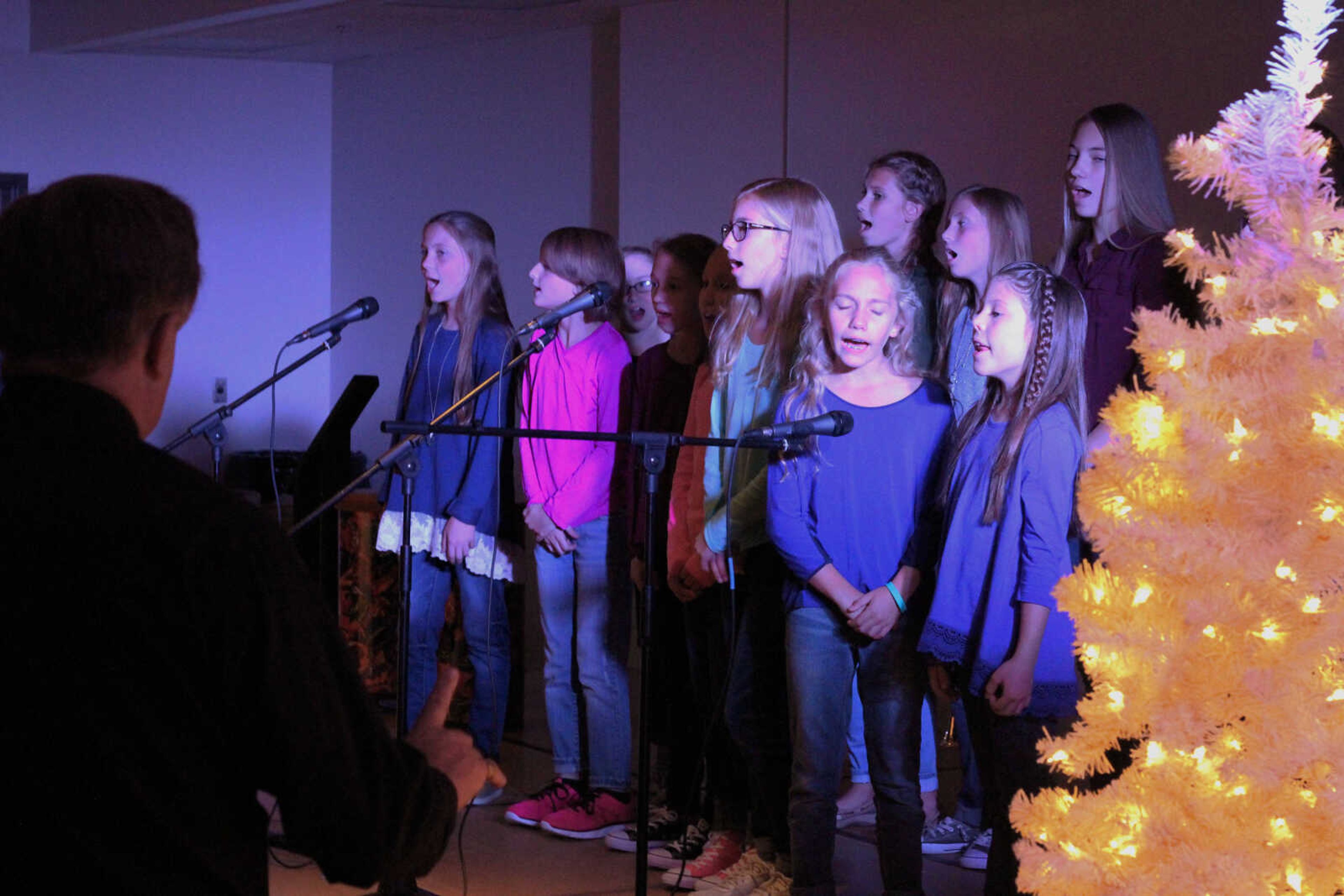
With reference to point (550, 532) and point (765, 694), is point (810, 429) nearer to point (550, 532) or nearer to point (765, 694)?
point (765, 694)

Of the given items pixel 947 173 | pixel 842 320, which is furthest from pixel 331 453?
pixel 842 320

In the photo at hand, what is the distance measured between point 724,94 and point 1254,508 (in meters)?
3.84

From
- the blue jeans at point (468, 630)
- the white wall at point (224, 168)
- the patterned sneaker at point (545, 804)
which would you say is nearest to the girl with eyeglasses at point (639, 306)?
the blue jeans at point (468, 630)

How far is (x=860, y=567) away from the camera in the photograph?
2881mm

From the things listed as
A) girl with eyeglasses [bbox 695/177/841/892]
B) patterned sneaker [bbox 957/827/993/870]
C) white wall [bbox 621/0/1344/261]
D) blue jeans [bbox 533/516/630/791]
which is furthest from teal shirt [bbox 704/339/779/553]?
white wall [bbox 621/0/1344/261]

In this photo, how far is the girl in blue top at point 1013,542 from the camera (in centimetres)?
260

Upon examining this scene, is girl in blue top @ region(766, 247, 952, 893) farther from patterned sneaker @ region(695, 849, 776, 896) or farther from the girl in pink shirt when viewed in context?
the girl in pink shirt

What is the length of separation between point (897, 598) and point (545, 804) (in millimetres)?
1379

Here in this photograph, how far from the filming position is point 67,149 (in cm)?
662

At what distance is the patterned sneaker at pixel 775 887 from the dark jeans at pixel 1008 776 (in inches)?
22.0

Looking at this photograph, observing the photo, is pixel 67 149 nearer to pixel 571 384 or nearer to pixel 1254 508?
pixel 571 384

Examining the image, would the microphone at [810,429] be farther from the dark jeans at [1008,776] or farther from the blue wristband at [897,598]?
the dark jeans at [1008,776]

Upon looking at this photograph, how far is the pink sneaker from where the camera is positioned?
3.22m

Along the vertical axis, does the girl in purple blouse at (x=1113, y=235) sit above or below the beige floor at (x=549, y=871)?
above
